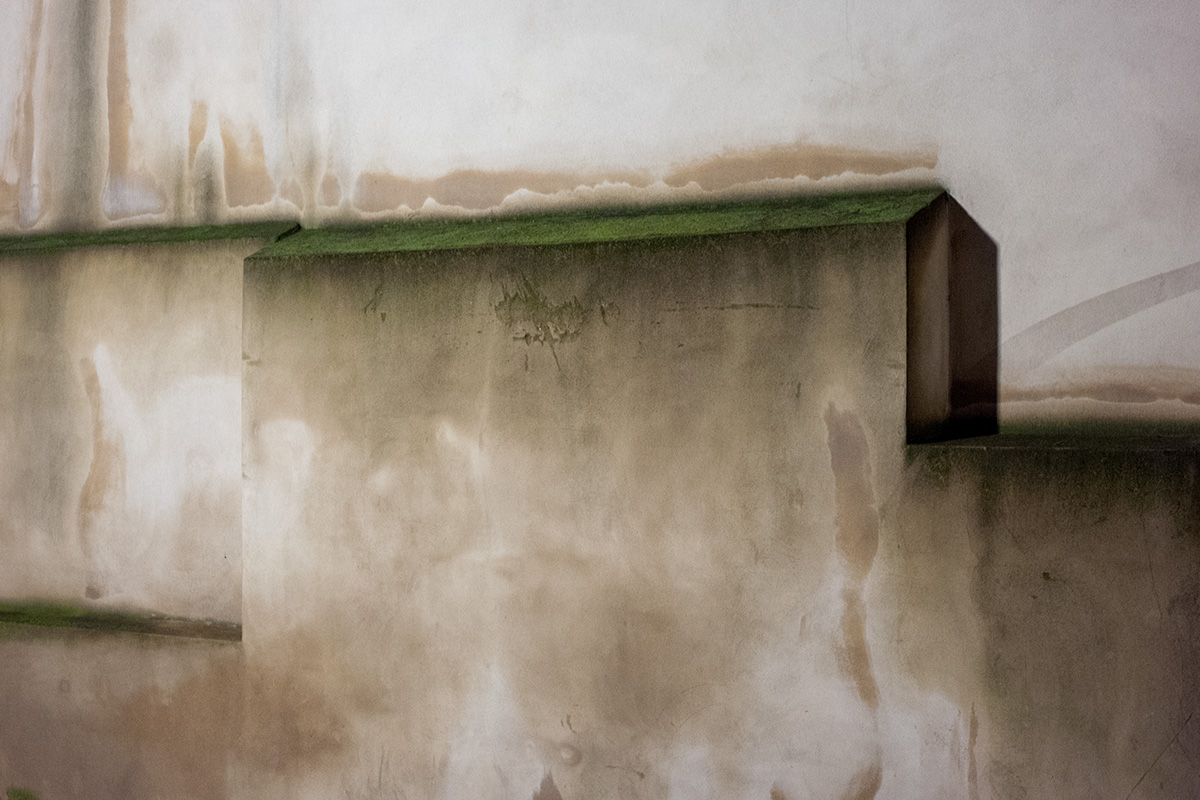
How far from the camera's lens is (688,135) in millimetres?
3377

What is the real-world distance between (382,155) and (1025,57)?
2547mm

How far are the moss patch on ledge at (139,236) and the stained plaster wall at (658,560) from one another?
36 centimetres

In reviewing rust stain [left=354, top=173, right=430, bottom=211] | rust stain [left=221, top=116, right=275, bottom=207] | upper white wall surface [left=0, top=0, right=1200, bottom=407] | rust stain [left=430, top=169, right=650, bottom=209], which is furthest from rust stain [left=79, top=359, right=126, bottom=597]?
rust stain [left=430, top=169, right=650, bottom=209]

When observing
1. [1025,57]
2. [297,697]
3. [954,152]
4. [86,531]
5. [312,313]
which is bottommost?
[297,697]

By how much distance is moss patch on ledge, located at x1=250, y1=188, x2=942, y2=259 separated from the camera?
9.83 feet

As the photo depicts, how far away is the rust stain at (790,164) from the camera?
3180mm

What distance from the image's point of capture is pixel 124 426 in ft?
12.6

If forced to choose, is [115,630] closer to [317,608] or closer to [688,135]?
[317,608]

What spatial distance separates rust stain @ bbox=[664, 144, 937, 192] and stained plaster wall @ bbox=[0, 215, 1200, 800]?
1.73 ft

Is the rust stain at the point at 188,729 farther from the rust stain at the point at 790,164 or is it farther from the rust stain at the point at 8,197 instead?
the rust stain at the point at 790,164

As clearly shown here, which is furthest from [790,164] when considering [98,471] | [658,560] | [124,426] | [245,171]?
[98,471]

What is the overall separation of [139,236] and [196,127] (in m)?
0.57

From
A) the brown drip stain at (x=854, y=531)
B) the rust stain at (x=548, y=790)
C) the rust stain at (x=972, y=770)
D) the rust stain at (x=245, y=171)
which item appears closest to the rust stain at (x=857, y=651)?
the brown drip stain at (x=854, y=531)

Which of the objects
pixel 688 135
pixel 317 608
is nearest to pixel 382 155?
pixel 688 135
